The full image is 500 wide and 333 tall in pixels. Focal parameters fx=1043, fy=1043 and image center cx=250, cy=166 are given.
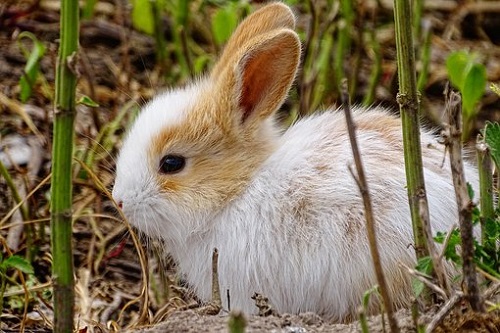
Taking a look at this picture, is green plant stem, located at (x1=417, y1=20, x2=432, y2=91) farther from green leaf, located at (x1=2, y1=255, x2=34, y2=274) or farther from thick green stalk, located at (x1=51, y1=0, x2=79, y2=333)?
thick green stalk, located at (x1=51, y1=0, x2=79, y2=333)

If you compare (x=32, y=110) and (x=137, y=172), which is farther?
(x=32, y=110)

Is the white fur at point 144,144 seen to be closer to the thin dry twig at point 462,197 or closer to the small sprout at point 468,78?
the small sprout at point 468,78

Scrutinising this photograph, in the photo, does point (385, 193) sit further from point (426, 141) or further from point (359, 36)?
point (359, 36)

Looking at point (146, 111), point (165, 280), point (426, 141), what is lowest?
point (165, 280)

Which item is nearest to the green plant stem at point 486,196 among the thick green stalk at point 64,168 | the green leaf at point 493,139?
the green leaf at point 493,139

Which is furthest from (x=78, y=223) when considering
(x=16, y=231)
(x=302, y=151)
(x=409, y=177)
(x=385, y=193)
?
(x=409, y=177)

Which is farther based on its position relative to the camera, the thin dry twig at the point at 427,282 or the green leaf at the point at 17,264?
the green leaf at the point at 17,264
